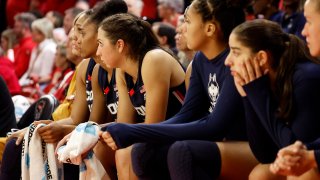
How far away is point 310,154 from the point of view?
220 centimetres

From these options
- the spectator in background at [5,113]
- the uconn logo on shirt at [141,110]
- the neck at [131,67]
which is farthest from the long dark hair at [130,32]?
the spectator in background at [5,113]

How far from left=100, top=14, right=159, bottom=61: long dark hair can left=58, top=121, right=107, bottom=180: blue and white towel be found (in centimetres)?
49

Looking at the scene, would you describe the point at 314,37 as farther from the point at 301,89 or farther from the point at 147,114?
the point at 147,114

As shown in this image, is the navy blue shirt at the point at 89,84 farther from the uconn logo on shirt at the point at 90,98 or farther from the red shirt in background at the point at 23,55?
the red shirt in background at the point at 23,55

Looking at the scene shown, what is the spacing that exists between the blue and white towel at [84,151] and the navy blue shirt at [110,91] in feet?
1.95

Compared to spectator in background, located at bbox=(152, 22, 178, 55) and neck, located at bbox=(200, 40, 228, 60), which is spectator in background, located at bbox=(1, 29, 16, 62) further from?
neck, located at bbox=(200, 40, 228, 60)

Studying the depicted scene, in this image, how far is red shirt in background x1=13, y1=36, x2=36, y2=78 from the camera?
8.07 m

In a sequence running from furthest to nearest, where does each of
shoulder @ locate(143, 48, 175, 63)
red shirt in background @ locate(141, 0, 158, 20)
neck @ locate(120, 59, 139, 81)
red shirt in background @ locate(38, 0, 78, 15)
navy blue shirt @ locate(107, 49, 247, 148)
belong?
red shirt in background @ locate(38, 0, 78, 15), red shirt in background @ locate(141, 0, 158, 20), neck @ locate(120, 59, 139, 81), shoulder @ locate(143, 48, 175, 63), navy blue shirt @ locate(107, 49, 247, 148)

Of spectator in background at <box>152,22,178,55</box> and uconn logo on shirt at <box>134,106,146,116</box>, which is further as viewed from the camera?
spectator in background at <box>152,22,178,55</box>

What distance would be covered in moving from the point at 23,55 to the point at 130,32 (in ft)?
16.3

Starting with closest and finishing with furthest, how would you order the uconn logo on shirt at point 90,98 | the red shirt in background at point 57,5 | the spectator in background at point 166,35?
the uconn logo on shirt at point 90,98, the spectator in background at point 166,35, the red shirt in background at point 57,5

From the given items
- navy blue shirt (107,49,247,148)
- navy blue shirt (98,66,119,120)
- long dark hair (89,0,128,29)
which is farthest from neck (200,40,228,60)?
long dark hair (89,0,128,29)

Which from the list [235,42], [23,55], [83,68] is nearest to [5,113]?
[83,68]

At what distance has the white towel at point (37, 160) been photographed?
3.32m
